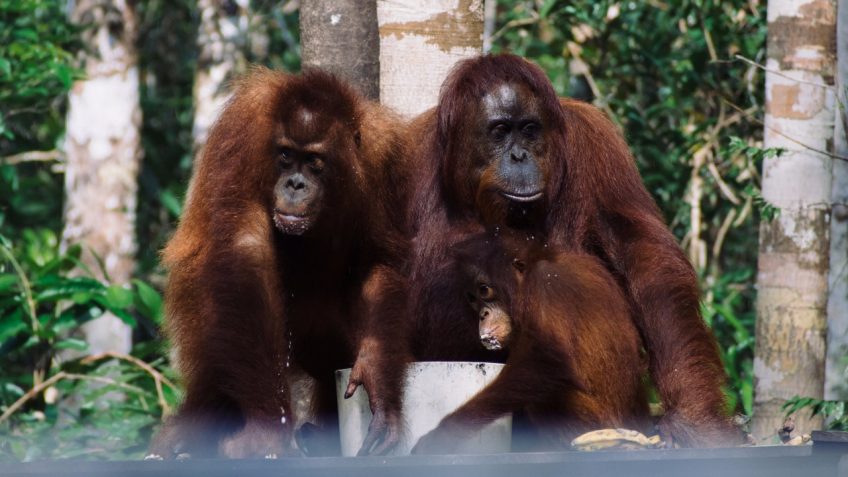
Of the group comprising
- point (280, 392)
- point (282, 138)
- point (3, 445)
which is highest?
point (282, 138)

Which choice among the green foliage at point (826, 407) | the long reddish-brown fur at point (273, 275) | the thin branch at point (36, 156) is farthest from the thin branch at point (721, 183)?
the thin branch at point (36, 156)

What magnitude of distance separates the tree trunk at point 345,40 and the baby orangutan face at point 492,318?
1.00 m

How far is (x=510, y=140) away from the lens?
332 cm

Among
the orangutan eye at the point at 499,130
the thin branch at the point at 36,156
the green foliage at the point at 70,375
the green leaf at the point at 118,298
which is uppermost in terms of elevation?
the orangutan eye at the point at 499,130

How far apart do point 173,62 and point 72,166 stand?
3.90m

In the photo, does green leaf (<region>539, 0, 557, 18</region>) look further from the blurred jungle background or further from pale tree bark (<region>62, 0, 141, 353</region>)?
pale tree bark (<region>62, 0, 141, 353</region>)

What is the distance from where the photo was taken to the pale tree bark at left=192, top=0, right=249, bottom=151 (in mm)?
10508

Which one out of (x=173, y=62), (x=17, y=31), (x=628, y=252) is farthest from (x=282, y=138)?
(x=173, y=62)

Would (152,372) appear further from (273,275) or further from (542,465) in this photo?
(542,465)

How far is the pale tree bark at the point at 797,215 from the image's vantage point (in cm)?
456

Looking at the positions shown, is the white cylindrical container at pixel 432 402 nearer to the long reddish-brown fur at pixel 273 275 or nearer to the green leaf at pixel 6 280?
the long reddish-brown fur at pixel 273 275

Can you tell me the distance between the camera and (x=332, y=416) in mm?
3600

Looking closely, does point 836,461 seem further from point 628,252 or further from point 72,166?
point 72,166

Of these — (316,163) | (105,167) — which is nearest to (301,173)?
(316,163)
